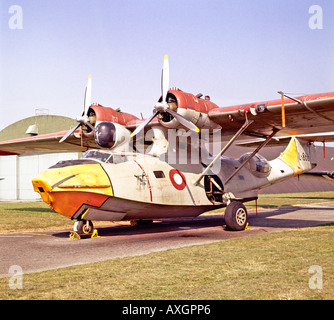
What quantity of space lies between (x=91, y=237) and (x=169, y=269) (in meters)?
5.49

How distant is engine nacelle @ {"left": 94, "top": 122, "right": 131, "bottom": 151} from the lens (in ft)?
43.7

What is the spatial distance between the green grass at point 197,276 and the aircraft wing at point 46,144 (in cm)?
1032

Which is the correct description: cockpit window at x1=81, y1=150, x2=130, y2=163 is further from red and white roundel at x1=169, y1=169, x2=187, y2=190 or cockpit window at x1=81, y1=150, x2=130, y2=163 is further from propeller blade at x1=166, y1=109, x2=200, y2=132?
propeller blade at x1=166, y1=109, x2=200, y2=132

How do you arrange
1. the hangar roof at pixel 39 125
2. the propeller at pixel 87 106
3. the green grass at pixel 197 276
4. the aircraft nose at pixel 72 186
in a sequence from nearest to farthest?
the green grass at pixel 197 276
the aircraft nose at pixel 72 186
the propeller at pixel 87 106
the hangar roof at pixel 39 125

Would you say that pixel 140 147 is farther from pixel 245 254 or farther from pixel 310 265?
pixel 310 265

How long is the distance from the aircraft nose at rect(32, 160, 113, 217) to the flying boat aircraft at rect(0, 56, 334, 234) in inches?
1.1

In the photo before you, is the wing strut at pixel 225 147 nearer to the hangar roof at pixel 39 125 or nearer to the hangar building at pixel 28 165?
the hangar building at pixel 28 165

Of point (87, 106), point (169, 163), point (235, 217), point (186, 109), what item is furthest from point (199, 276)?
point (87, 106)

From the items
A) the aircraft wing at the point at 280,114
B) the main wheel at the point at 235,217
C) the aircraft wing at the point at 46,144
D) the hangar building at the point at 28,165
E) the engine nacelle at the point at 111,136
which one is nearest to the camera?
the aircraft wing at the point at 280,114

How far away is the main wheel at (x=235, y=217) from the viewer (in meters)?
13.2

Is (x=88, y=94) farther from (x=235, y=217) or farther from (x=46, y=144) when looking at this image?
(x=235, y=217)

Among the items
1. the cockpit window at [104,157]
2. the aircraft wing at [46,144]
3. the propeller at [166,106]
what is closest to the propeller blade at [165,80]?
the propeller at [166,106]

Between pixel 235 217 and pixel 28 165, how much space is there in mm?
36614
